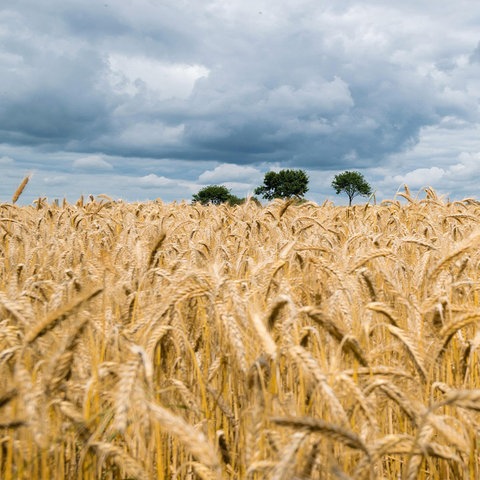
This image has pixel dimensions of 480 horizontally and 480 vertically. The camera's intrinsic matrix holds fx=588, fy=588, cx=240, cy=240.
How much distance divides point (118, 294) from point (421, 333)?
1244 millimetres

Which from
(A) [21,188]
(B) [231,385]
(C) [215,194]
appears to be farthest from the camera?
(C) [215,194]

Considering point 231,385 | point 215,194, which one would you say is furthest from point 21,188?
point 215,194

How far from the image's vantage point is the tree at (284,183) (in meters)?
77.2

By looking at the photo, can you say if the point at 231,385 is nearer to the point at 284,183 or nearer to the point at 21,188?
the point at 21,188

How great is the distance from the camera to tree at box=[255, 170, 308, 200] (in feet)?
253

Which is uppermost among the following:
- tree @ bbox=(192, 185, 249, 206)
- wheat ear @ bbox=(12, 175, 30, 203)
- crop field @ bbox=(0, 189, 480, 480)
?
tree @ bbox=(192, 185, 249, 206)

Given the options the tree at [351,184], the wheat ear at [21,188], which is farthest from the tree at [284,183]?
the wheat ear at [21,188]

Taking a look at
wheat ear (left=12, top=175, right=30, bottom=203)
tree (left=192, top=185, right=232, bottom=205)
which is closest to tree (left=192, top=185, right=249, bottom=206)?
tree (left=192, top=185, right=232, bottom=205)

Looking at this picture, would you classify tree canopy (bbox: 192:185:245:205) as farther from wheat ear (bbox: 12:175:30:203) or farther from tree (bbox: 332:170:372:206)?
wheat ear (bbox: 12:175:30:203)

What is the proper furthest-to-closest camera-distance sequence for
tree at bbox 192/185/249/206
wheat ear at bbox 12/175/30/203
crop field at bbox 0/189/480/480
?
tree at bbox 192/185/249/206
wheat ear at bbox 12/175/30/203
crop field at bbox 0/189/480/480

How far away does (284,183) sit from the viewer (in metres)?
77.9

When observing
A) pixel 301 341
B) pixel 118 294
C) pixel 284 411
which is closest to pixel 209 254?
pixel 118 294

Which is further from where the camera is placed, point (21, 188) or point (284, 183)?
point (284, 183)

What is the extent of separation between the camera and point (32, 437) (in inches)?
56.6
